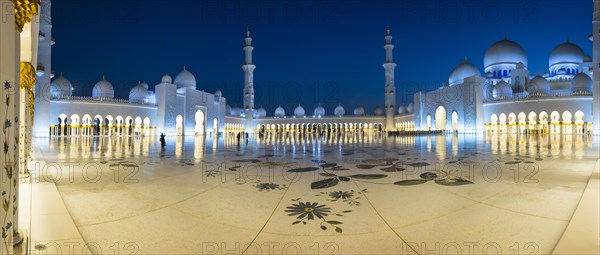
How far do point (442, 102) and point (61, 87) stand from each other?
28719 mm

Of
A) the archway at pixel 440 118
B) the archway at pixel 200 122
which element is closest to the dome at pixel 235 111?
the archway at pixel 200 122

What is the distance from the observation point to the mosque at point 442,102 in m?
19.8

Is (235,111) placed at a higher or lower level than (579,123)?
higher

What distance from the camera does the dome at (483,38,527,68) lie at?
1048 inches

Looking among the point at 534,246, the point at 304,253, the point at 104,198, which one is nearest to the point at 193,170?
the point at 104,198

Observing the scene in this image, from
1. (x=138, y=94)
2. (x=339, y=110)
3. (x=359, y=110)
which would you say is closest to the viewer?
(x=138, y=94)

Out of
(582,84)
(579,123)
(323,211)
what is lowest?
(323,211)

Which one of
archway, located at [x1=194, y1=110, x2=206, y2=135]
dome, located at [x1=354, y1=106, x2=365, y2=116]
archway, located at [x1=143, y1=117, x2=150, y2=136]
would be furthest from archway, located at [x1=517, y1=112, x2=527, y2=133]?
archway, located at [x1=143, y1=117, x2=150, y2=136]

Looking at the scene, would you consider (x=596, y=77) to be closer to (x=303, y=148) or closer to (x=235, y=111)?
(x=303, y=148)

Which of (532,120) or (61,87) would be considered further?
(532,120)

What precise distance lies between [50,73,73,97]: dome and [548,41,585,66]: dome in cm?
3820

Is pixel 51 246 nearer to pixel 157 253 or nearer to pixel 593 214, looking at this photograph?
pixel 157 253

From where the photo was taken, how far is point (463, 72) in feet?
90.0

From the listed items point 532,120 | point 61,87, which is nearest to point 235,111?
point 61,87
